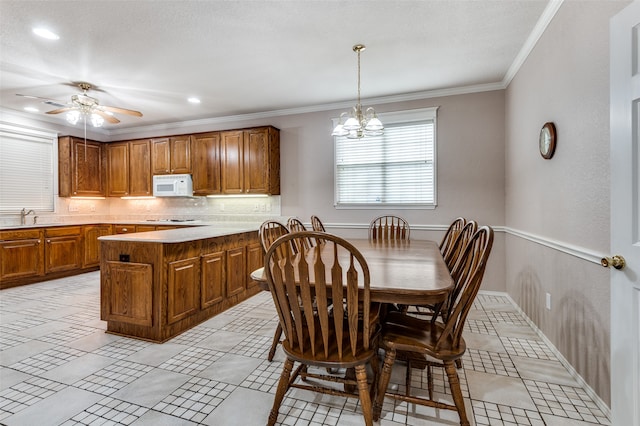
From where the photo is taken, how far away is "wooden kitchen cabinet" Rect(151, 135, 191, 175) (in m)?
5.03

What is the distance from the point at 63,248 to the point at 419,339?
5.52 meters

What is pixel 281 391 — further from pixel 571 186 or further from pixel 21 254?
pixel 21 254

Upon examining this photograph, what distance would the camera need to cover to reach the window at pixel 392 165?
13.3 ft

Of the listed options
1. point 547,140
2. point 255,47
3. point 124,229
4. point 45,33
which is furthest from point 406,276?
point 124,229

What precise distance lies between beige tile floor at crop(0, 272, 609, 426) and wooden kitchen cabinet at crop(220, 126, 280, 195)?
2214mm

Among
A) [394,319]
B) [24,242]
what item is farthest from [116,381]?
[24,242]

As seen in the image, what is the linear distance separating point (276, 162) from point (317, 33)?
229 cm

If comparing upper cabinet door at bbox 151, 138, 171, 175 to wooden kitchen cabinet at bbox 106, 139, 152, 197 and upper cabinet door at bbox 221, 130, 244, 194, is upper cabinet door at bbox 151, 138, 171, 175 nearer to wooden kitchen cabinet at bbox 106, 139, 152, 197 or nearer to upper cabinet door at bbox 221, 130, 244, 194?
wooden kitchen cabinet at bbox 106, 139, 152, 197

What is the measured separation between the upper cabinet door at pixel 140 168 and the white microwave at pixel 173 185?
27 centimetres

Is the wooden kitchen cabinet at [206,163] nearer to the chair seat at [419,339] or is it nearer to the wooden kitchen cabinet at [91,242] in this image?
the wooden kitchen cabinet at [91,242]

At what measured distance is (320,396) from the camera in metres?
1.80

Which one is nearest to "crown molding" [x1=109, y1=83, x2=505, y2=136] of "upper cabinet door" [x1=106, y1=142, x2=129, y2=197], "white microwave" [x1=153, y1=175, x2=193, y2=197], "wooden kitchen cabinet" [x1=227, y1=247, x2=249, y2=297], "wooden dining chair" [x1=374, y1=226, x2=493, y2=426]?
"upper cabinet door" [x1=106, y1=142, x2=129, y2=197]

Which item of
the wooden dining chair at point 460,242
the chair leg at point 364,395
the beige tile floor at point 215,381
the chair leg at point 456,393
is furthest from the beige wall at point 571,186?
the chair leg at point 364,395

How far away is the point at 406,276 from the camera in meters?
1.62
